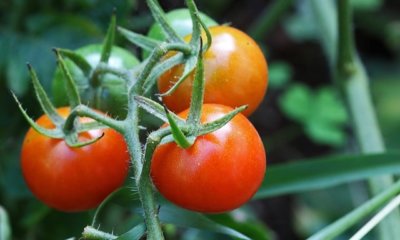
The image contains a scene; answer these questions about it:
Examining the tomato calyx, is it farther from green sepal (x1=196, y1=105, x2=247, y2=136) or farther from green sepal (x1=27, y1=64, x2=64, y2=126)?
green sepal (x1=196, y1=105, x2=247, y2=136)

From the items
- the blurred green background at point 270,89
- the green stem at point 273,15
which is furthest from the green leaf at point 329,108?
the green stem at point 273,15

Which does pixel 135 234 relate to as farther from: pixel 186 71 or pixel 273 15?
pixel 273 15

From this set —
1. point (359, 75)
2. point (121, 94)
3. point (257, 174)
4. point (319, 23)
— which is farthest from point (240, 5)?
point (257, 174)

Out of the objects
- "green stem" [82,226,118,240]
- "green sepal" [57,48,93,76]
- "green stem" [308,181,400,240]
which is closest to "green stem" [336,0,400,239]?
"green stem" [308,181,400,240]

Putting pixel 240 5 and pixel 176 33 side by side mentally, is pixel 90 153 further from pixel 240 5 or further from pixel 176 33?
pixel 240 5

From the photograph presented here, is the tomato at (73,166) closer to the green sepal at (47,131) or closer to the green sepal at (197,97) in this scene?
the green sepal at (47,131)

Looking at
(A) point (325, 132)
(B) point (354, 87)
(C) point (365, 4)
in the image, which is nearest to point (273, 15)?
(B) point (354, 87)

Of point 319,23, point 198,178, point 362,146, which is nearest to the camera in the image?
point 198,178
